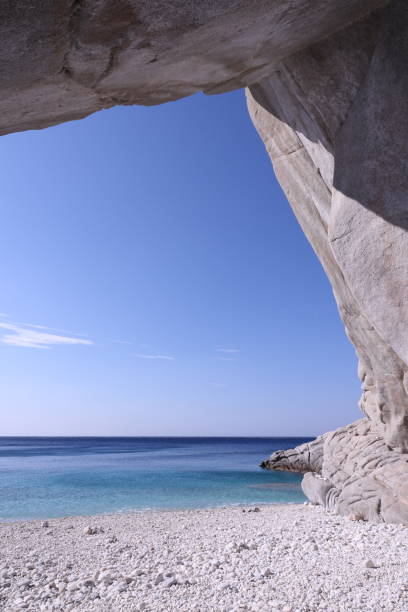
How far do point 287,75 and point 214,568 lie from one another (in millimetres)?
6897

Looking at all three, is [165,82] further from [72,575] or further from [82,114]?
[72,575]

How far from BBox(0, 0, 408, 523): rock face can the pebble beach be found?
112 inches

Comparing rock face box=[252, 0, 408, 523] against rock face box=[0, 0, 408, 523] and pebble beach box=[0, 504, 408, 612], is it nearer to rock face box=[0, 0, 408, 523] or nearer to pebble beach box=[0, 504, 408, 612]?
rock face box=[0, 0, 408, 523]

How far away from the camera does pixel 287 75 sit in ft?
18.5

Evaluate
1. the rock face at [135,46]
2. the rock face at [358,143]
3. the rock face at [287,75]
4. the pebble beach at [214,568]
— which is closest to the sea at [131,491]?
the pebble beach at [214,568]

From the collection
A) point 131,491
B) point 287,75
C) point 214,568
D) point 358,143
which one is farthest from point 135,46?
point 131,491

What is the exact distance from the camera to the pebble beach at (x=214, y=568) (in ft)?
15.0

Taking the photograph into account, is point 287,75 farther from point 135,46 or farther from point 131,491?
point 131,491

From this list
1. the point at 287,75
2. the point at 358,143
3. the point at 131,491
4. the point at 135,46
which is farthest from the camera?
the point at 131,491

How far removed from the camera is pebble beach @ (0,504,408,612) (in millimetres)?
4578

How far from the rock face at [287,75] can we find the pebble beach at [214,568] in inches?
112

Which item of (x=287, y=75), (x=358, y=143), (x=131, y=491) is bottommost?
(x=131, y=491)

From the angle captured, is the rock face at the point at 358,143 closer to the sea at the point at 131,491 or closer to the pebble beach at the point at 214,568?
the pebble beach at the point at 214,568

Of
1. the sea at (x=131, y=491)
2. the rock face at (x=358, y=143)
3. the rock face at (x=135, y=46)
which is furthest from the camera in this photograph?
the sea at (x=131, y=491)
